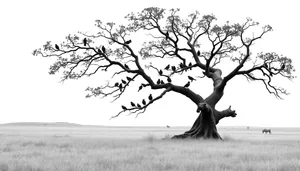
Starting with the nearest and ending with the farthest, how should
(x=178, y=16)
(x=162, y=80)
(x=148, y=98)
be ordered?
(x=148, y=98)
(x=162, y=80)
(x=178, y=16)

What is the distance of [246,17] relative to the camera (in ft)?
75.6

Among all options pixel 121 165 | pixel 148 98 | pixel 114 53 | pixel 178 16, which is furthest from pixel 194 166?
pixel 178 16

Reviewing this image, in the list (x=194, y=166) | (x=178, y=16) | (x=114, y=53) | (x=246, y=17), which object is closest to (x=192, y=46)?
(x=178, y=16)

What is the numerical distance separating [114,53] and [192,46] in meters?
5.71

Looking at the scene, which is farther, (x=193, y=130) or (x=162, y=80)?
(x=193, y=130)

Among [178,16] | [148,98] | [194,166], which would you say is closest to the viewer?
[194,166]

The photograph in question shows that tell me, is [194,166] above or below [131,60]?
below

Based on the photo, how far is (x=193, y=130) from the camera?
23.9 m

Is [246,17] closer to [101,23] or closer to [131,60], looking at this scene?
[131,60]

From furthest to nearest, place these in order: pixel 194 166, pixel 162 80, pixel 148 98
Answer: pixel 162 80 < pixel 148 98 < pixel 194 166

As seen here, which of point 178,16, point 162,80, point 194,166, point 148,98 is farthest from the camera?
point 178,16

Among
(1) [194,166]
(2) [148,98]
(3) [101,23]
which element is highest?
(3) [101,23]

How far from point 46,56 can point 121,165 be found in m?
13.9

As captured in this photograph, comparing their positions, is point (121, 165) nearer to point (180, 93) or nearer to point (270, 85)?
point (180, 93)
